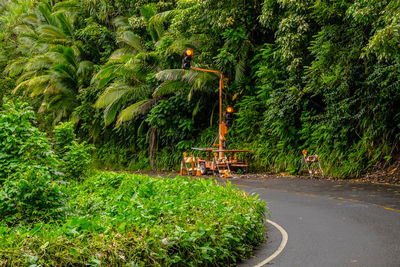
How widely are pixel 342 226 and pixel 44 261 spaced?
5.65 metres

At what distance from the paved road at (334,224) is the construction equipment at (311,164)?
210cm

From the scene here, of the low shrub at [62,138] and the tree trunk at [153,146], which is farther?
the tree trunk at [153,146]

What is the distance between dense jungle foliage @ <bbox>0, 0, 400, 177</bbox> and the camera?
14094 millimetres

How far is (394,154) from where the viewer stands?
14.3 meters

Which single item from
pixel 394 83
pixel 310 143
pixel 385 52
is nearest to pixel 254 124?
pixel 310 143

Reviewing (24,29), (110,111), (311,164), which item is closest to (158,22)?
(110,111)

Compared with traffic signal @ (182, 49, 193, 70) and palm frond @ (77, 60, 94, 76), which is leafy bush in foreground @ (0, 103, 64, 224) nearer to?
traffic signal @ (182, 49, 193, 70)

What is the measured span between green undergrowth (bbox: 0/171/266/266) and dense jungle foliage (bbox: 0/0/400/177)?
5483mm

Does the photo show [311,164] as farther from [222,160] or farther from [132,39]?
[132,39]

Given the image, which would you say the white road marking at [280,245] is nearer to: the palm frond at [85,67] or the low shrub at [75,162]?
the low shrub at [75,162]

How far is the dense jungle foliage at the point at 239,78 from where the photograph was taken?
46.2 ft

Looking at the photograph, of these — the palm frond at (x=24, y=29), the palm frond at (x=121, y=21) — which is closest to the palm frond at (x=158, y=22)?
the palm frond at (x=121, y=21)

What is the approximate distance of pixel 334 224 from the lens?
775 cm

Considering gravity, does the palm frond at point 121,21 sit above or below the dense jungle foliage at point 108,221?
above
